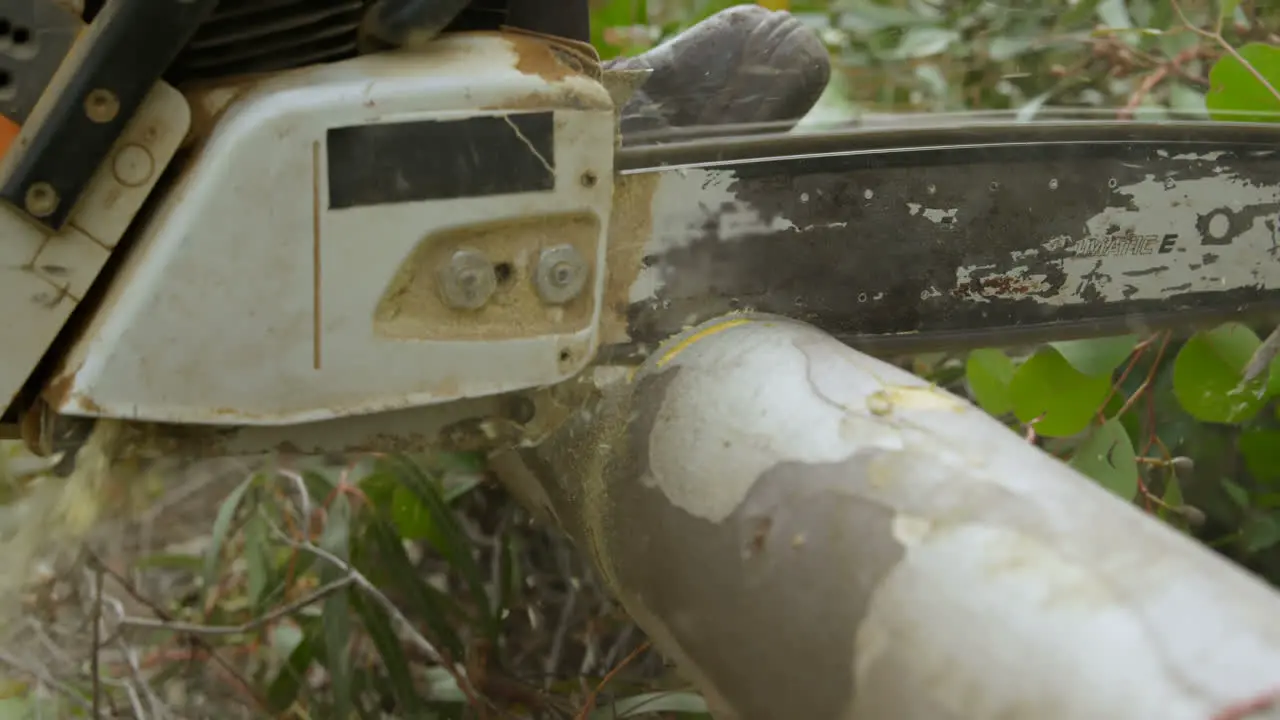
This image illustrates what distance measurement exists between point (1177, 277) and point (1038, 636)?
0.76 metres

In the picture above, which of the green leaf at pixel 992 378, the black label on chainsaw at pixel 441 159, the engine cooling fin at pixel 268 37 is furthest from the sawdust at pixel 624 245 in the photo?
the green leaf at pixel 992 378

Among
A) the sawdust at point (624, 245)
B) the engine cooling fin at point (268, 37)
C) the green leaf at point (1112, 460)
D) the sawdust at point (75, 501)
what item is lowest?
the green leaf at point (1112, 460)

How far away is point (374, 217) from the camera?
80 cm

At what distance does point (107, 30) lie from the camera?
742mm

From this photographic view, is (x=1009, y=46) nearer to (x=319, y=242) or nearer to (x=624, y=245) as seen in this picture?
(x=624, y=245)

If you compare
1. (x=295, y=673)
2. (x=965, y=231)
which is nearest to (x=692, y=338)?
(x=965, y=231)

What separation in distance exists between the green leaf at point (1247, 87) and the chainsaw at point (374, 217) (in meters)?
0.53

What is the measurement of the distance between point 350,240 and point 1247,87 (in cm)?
117

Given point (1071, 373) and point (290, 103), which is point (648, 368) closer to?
point (290, 103)

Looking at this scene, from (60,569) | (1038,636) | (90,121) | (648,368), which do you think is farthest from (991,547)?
(60,569)

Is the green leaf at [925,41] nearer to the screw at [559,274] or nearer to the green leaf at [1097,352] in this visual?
the green leaf at [1097,352]

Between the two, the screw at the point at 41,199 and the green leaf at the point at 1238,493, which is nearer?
the screw at the point at 41,199

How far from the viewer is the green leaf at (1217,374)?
1328 millimetres

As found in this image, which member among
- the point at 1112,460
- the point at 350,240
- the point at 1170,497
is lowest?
the point at 1170,497
